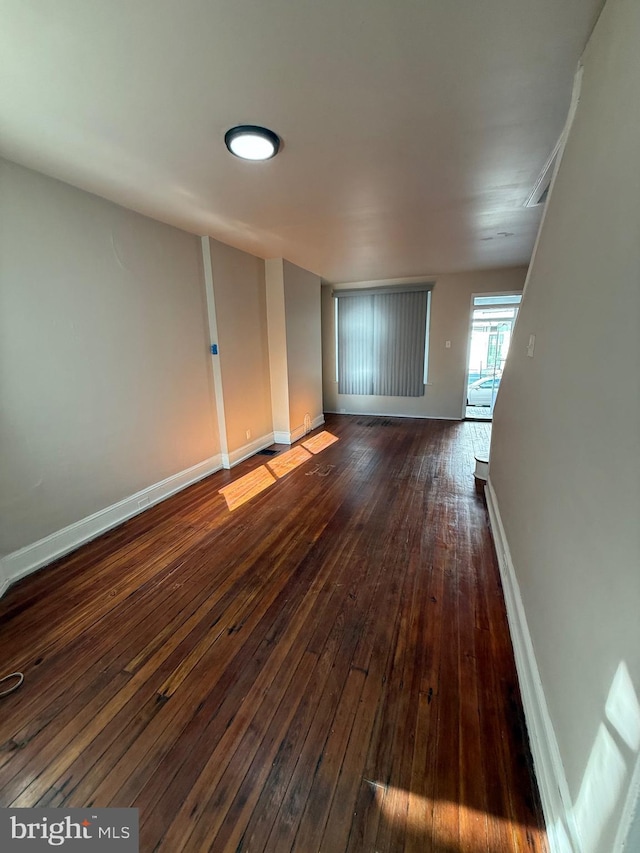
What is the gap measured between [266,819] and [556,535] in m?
1.35

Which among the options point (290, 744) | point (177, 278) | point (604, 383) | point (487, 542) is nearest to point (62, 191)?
point (177, 278)

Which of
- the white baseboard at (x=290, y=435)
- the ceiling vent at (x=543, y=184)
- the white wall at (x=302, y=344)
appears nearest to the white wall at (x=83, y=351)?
the white wall at (x=302, y=344)

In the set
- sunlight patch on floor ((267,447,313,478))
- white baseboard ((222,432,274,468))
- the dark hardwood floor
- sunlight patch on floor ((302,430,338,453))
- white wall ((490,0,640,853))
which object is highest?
white wall ((490,0,640,853))

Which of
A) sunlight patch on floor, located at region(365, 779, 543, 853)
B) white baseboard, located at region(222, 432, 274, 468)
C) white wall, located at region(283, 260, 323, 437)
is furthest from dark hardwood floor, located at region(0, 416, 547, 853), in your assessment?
white wall, located at region(283, 260, 323, 437)

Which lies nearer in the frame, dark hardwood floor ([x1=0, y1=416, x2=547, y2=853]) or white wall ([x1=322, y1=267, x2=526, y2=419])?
dark hardwood floor ([x1=0, y1=416, x2=547, y2=853])

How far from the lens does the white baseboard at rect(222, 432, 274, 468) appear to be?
13.4ft

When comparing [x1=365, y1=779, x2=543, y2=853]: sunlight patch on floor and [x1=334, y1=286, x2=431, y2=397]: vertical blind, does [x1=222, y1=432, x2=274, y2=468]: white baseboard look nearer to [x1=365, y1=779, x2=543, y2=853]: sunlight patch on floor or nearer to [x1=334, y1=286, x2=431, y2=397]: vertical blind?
[x1=334, y1=286, x2=431, y2=397]: vertical blind

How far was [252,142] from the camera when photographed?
1.87m

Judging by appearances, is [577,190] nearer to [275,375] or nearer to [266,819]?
[266,819]

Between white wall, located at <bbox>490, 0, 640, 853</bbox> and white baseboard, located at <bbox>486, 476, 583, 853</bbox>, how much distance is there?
39mm

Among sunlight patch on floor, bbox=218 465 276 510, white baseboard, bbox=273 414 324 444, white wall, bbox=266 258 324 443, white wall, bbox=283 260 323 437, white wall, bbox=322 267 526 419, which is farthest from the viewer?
white wall, bbox=322 267 526 419

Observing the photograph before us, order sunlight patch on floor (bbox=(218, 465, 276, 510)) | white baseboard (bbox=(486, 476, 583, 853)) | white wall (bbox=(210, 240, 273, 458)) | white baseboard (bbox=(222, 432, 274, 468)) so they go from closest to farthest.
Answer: white baseboard (bbox=(486, 476, 583, 853)), sunlight patch on floor (bbox=(218, 465, 276, 510)), white wall (bbox=(210, 240, 273, 458)), white baseboard (bbox=(222, 432, 274, 468))

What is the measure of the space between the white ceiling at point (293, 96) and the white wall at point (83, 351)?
319 millimetres

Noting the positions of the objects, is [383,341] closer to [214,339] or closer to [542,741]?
[214,339]
